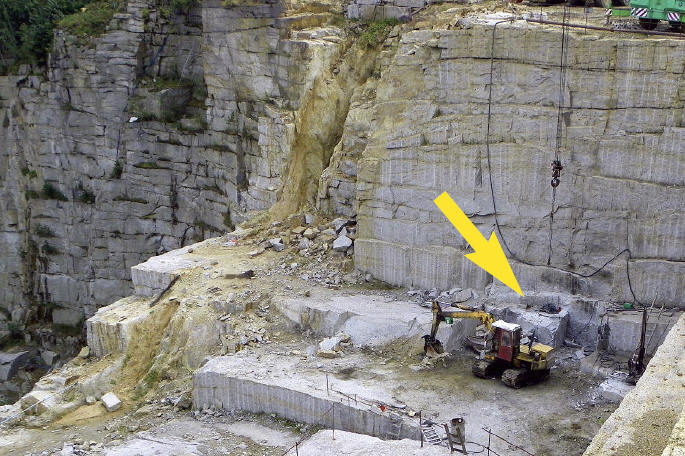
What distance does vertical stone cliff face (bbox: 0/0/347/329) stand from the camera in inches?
933

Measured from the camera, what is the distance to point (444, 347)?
16.4m

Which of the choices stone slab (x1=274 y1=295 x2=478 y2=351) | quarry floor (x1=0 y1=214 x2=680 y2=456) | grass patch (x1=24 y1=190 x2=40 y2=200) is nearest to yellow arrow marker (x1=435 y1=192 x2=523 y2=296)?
stone slab (x1=274 y1=295 x2=478 y2=351)

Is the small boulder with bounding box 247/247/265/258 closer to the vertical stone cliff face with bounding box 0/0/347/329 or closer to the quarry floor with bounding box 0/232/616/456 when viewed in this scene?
the quarry floor with bounding box 0/232/616/456

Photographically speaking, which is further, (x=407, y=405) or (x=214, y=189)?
(x=214, y=189)

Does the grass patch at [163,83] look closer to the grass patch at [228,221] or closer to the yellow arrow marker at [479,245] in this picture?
the grass patch at [228,221]

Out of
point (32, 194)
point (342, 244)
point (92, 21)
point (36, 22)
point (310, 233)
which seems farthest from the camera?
point (32, 194)

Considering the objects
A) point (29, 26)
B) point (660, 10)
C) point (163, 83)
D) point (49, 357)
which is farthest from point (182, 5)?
point (660, 10)

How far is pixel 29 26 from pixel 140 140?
19.3 ft

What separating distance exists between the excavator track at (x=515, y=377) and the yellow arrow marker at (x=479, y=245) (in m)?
2.63

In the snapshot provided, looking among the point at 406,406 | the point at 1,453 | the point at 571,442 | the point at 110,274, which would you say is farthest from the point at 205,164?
the point at 571,442

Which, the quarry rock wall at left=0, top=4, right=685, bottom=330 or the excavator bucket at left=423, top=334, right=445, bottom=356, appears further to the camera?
the quarry rock wall at left=0, top=4, right=685, bottom=330

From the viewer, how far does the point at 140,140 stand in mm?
28016

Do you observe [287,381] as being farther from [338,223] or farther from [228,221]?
[228,221]

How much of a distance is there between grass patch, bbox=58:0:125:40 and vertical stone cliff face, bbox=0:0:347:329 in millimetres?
319
